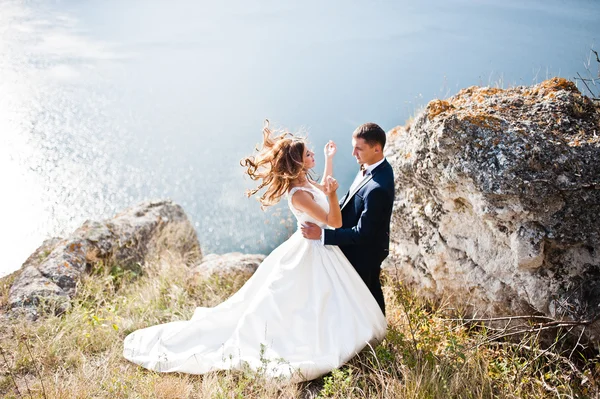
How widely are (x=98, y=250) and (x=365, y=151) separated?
4025mm

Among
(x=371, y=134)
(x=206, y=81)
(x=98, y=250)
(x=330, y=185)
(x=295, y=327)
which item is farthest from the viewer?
(x=206, y=81)

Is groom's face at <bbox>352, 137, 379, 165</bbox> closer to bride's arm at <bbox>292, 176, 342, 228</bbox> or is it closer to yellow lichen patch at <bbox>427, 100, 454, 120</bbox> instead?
bride's arm at <bbox>292, 176, 342, 228</bbox>

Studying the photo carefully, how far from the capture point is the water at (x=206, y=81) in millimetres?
14023

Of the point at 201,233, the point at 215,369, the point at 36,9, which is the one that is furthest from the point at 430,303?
the point at 36,9

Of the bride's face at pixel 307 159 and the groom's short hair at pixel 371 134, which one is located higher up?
the groom's short hair at pixel 371 134

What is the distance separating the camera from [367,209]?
4.19 m

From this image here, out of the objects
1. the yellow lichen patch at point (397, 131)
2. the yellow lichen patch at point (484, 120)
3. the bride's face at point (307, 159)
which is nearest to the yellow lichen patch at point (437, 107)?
the yellow lichen patch at point (484, 120)

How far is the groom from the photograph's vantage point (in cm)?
419

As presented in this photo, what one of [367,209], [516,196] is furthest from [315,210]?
[516,196]

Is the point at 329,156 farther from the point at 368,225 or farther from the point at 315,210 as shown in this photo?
the point at 368,225

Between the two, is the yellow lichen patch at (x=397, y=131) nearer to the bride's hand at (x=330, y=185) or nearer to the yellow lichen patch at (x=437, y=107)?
the yellow lichen patch at (x=437, y=107)

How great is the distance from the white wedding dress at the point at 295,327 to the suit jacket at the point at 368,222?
0.18 metres

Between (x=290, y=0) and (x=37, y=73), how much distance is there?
46.6ft

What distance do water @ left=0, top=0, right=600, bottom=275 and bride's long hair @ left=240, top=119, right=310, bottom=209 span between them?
150 inches
